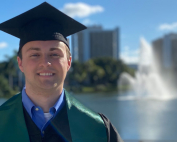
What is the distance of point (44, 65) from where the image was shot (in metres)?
1.26

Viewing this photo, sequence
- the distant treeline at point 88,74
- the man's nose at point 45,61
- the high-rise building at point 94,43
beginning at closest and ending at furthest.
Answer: the man's nose at point 45,61 < the distant treeline at point 88,74 < the high-rise building at point 94,43

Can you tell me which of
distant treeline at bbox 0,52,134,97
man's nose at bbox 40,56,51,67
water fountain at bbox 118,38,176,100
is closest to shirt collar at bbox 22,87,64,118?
man's nose at bbox 40,56,51,67

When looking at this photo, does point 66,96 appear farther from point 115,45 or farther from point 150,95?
point 115,45

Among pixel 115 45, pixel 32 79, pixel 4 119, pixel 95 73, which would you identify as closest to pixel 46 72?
pixel 32 79

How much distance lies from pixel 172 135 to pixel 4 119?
5.97 metres

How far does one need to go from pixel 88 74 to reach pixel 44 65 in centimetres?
4193

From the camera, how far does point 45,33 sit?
1.39 meters

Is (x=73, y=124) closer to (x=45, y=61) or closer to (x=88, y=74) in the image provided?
→ (x=45, y=61)

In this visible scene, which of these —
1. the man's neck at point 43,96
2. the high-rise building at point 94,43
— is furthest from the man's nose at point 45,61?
the high-rise building at point 94,43

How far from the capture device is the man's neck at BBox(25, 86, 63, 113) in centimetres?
132

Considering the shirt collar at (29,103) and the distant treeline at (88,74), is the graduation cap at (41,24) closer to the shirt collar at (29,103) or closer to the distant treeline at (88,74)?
the shirt collar at (29,103)

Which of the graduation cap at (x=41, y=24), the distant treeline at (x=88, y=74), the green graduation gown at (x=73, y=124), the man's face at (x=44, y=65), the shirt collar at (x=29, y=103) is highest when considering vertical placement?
the graduation cap at (x=41, y=24)

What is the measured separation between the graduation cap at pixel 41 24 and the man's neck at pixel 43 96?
0.87 ft

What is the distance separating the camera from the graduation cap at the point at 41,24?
4.63 ft
